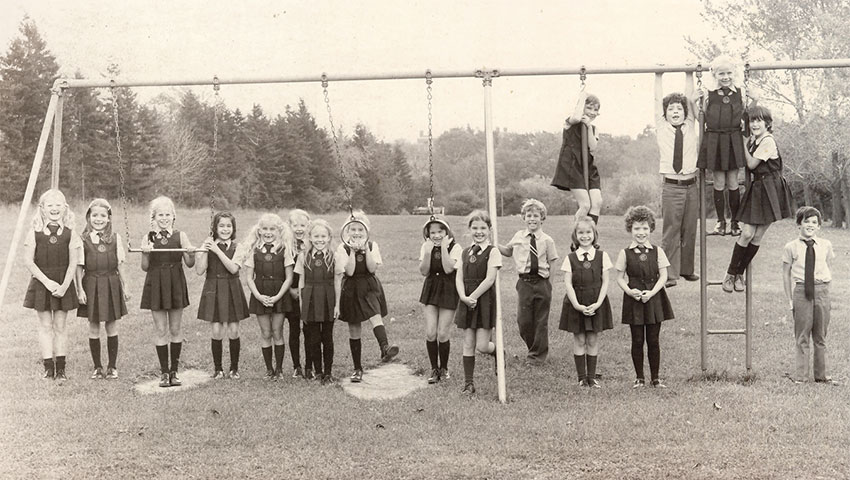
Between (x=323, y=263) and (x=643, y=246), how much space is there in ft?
9.93

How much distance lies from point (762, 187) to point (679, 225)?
80cm

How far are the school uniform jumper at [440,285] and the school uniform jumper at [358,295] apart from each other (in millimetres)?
519

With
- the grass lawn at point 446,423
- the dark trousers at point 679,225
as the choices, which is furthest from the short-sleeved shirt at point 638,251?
the grass lawn at point 446,423

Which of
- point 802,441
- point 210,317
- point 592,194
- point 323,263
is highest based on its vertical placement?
point 592,194

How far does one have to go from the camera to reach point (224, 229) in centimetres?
733

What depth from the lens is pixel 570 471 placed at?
4.91 meters

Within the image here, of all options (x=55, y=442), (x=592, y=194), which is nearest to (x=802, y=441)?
(x=592, y=194)

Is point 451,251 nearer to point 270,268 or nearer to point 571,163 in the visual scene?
point 571,163

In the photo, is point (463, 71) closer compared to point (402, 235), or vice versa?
point (463, 71)

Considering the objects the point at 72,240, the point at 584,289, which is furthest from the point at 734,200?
the point at 72,240

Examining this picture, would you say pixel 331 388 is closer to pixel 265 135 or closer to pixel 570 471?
pixel 570 471

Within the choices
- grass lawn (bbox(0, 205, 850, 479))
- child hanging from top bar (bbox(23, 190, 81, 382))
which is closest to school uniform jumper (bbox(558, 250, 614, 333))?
grass lawn (bbox(0, 205, 850, 479))

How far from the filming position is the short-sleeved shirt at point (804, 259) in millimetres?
7098

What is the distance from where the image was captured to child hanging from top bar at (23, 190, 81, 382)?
283 inches
